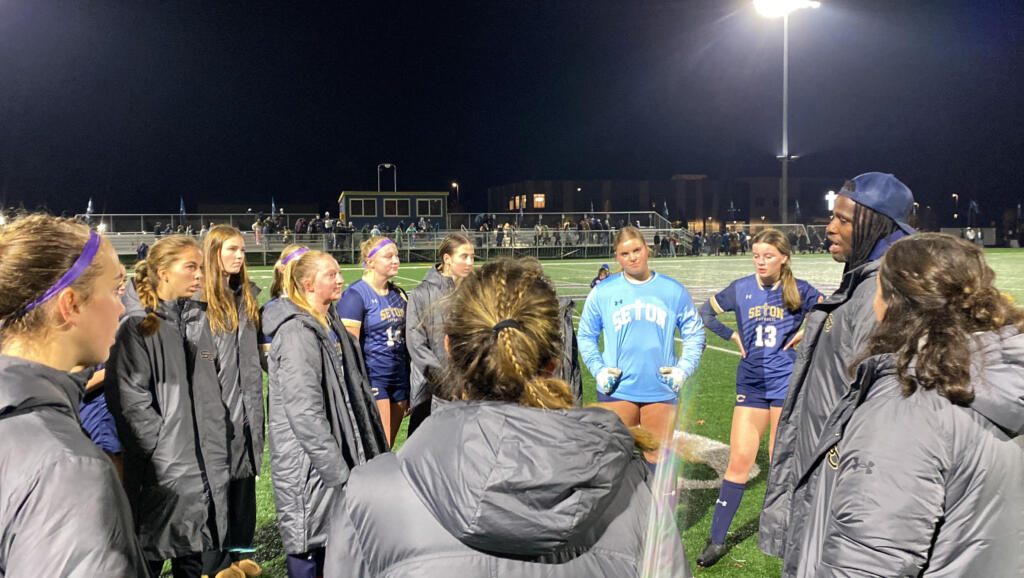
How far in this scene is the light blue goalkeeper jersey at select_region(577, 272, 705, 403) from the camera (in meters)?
4.79

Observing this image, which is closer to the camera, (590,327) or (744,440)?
(744,440)

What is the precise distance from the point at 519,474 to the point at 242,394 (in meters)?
3.12

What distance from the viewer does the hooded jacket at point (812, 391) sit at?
246 cm

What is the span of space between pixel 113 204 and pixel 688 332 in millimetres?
97931

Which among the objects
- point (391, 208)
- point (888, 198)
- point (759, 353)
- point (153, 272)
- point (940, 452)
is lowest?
point (759, 353)

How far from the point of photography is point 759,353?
4781 millimetres

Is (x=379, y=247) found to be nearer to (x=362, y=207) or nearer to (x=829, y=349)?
(x=829, y=349)

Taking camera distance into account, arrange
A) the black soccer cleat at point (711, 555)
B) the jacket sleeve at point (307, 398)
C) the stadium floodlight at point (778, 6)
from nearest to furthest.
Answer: the jacket sleeve at point (307, 398), the black soccer cleat at point (711, 555), the stadium floodlight at point (778, 6)

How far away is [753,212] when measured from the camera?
8638cm

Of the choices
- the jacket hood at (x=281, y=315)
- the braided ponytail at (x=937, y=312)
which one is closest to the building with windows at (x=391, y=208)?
the jacket hood at (x=281, y=315)

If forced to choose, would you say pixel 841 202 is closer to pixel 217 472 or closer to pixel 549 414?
pixel 549 414

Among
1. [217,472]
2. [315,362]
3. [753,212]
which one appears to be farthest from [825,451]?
[753,212]

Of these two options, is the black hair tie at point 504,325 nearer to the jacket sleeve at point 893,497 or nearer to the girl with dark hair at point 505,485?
the girl with dark hair at point 505,485

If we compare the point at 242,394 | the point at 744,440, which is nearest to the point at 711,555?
the point at 744,440
